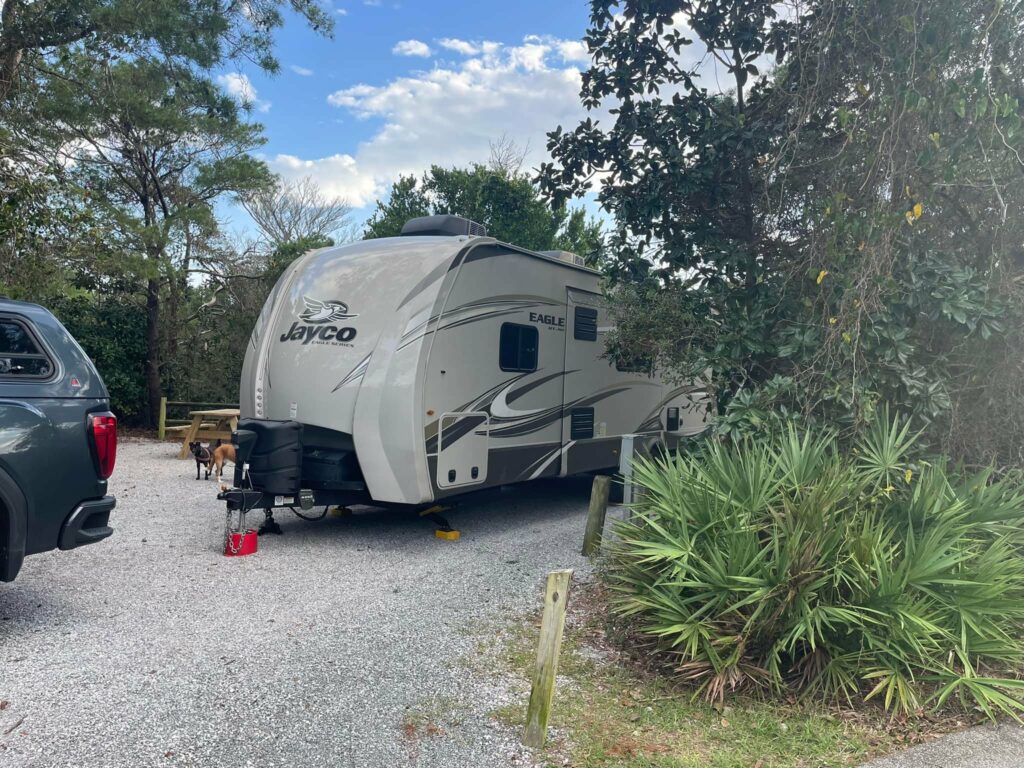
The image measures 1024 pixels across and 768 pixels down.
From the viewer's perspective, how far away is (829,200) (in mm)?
5836

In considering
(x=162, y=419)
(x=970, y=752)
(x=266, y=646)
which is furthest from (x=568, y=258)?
(x=162, y=419)

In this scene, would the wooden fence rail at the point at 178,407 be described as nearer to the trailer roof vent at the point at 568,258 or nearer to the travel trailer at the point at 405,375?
the travel trailer at the point at 405,375

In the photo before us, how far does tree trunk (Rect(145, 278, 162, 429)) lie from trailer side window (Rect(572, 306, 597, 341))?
1114 cm

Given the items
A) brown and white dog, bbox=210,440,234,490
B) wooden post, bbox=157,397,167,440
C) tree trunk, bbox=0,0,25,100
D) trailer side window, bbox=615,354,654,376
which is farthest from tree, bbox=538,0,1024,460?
wooden post, bbox=157,397,167,440

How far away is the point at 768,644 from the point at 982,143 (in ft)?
12.6

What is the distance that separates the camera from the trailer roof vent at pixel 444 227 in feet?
25.8

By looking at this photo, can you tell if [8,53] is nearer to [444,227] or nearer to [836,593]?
[444,227]

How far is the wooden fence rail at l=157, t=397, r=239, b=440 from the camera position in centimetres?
1591

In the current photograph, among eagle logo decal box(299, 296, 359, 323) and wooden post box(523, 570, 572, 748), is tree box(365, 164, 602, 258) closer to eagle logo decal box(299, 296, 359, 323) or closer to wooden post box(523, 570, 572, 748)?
eagle logo decal box(299, 296, 359, 323)

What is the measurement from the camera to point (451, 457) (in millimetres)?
7148

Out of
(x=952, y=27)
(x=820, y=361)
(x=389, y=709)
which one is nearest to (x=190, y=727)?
(x=389, y=709)

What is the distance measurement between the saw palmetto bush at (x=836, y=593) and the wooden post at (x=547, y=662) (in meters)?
0.88

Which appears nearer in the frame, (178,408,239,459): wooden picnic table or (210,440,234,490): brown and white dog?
(210,440,234,490): brown and white dog

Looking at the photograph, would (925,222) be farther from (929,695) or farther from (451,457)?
(451,457)
